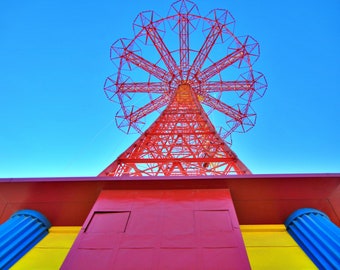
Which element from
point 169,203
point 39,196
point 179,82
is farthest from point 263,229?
point 179,82

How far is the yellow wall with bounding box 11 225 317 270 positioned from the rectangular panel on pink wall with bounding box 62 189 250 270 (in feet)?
2.75

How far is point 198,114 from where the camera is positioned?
456 inches

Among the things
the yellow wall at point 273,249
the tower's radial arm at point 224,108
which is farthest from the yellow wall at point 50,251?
the tower's radial arm at point 224,108

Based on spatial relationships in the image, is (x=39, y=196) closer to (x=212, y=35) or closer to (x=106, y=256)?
(x=106, y=256)

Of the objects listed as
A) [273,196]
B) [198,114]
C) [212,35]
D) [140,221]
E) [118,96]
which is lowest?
[140,221]

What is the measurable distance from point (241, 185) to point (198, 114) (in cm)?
732

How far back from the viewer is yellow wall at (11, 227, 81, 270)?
400 cm

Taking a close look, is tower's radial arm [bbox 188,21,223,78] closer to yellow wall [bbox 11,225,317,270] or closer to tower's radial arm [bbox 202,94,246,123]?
tower's radial arm [bbox 202,94,246,123]

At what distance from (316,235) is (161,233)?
7.94ft

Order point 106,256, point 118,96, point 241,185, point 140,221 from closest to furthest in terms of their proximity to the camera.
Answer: point 106,256 < point 140,221 < point 241,185 < point 118,96

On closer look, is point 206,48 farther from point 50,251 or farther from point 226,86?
point 50,251

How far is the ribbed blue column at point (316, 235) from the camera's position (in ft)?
10.8

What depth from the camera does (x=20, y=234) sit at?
3932 millimetres

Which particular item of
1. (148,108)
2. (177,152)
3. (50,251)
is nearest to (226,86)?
(148,108)
